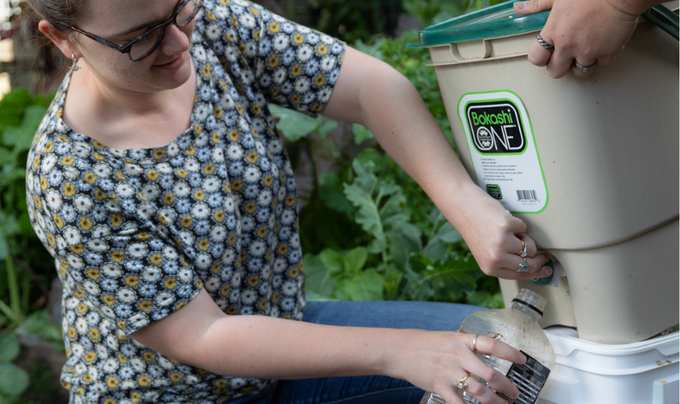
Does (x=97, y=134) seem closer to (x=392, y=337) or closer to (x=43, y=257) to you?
(x=392, y=337)

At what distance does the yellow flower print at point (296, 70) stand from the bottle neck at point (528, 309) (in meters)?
0.64

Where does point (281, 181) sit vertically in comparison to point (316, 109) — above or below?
below

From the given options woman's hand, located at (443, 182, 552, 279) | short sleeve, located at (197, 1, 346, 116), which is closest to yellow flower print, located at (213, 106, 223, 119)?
short sleeve, located at (197, 1, 346, 116)

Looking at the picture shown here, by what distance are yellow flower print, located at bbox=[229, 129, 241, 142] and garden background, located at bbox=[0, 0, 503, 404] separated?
37 centimetres

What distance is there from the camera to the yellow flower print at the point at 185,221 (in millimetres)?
1095

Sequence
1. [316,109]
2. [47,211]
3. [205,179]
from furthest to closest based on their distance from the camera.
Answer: [316,109] → [205,179] → [47,211]

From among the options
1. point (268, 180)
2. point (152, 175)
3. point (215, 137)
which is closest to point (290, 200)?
point (268, 180)

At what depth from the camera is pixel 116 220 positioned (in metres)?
1.00

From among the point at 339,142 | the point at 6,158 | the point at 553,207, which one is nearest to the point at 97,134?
the point at 553,207

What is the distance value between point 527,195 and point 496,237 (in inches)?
3.1

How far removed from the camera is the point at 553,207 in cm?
88

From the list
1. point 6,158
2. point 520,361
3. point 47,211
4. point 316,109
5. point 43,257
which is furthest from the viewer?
point 43,257

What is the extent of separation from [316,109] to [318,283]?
36.3 inches

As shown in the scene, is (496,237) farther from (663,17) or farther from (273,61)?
(273,61)
